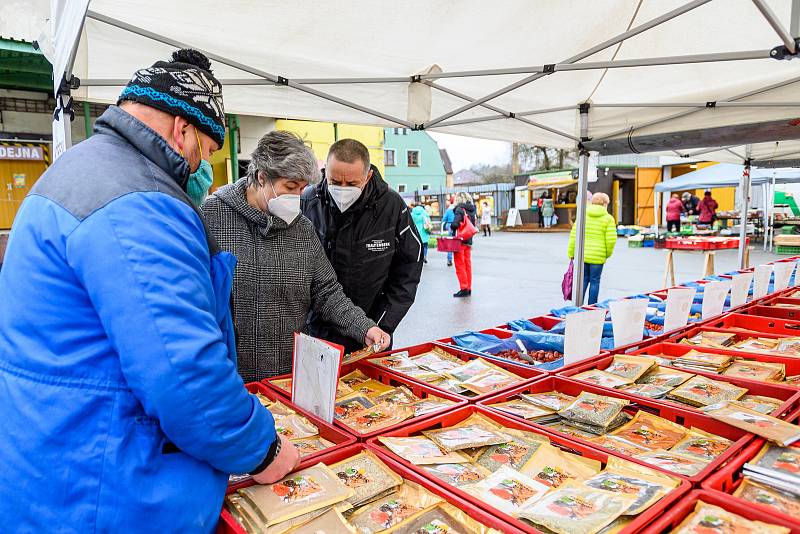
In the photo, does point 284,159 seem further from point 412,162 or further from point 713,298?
point 412,162

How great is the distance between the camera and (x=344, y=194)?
8.50 ft

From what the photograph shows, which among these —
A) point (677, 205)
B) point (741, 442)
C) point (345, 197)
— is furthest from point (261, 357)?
point (677, 205)

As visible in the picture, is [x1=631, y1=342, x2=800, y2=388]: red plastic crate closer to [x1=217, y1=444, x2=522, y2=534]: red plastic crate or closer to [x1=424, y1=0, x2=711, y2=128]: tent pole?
[x1=217, y1=444, x2=522, y2=534]: red plastic crate

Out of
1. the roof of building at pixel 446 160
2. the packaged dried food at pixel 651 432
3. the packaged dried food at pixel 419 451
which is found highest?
the roof of building at pixel 446 160

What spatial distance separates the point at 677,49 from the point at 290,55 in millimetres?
2282

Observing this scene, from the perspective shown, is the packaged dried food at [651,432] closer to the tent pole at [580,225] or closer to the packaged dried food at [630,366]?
the packaged dried food at [630,366]

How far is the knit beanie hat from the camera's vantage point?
108cm

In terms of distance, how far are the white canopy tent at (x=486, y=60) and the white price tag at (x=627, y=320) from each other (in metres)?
1.27

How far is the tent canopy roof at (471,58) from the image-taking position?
2.48m

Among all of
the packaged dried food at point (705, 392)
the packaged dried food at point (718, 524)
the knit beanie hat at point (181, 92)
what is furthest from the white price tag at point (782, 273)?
the knit beanie hat at point (181, 92)

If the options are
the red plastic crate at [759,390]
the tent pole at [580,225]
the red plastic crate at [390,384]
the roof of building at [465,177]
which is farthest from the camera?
the roof of building at [465,177]

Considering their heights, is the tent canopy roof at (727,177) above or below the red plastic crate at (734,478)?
above

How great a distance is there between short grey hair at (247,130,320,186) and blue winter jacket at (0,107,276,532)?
105 centimetres

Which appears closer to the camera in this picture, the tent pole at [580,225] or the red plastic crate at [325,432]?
the red plastic crate at [325,432]
